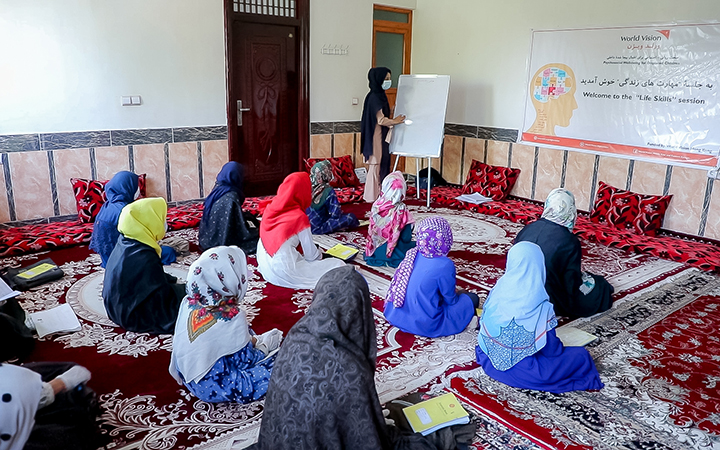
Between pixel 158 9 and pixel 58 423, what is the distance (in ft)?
15.1

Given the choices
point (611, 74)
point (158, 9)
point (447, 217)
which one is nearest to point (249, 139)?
point (158, 9)

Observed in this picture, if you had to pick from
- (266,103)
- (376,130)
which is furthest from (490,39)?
(266,103)

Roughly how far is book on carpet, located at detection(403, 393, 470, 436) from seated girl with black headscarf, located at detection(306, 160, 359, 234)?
2.93 metres

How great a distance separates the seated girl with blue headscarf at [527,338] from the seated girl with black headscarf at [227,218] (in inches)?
99.1

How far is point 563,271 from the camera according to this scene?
3.41m

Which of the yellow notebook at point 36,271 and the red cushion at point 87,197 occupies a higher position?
the red cushion at point 87,197

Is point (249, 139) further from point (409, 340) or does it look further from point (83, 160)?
point (409, 340)

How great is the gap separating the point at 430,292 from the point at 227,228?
6.96 ft

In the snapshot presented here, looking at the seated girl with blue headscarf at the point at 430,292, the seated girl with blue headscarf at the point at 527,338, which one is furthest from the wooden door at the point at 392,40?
the seated girl with blue headscarf at the point at 527,338

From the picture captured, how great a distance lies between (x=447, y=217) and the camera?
19.2 feet

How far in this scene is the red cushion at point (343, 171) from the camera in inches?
271

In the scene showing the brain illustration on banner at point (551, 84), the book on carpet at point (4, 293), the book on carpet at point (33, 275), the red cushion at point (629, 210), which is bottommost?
the book on carpet at point (33, 275)

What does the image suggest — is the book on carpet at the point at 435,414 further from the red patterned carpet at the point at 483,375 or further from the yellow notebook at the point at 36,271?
the yellow notebook at the point at 36,271

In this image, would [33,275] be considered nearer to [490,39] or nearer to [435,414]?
[435,414]
